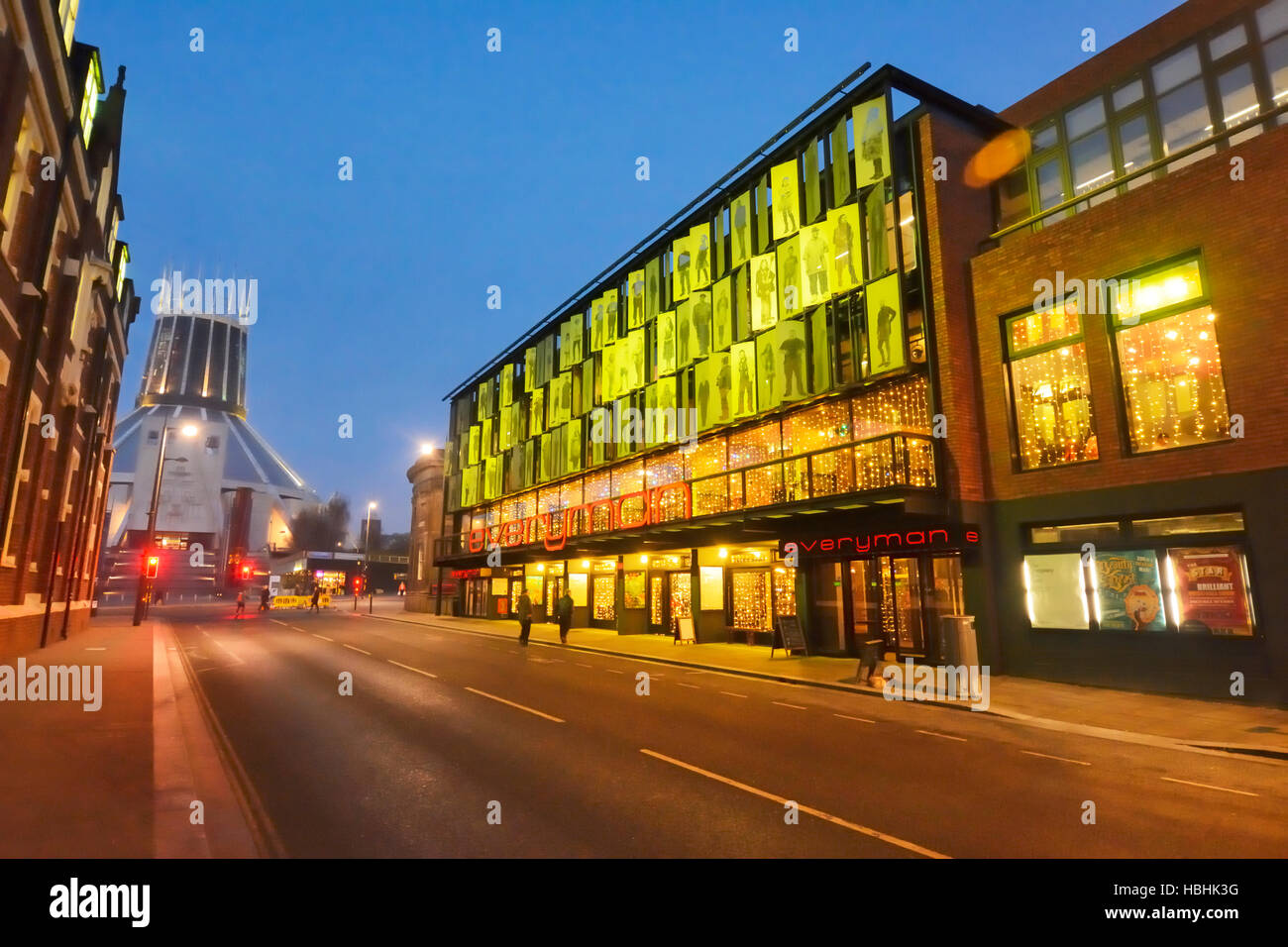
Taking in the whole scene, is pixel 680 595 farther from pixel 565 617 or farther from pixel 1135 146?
pixel 1135 146

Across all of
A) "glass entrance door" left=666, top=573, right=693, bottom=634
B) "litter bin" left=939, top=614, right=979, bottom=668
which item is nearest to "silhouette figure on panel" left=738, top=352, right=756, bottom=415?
"glass entrance door" left=666, top=573, right=693, bottom=634

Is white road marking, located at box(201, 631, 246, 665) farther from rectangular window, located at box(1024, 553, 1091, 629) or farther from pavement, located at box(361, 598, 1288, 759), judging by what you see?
rectangular window, located at box(1024, 553, 1091, 629)

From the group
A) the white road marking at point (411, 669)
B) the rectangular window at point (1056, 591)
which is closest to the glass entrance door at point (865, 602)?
the rectangular window at point (1056, 591)

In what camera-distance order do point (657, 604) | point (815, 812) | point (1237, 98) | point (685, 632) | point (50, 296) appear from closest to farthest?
point (815, 812)
point (1237, 98)
point (50, 296)
point (685, 632)
point (657, 604)

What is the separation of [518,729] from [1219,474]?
1366cm

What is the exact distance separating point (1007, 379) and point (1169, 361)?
3.28 m

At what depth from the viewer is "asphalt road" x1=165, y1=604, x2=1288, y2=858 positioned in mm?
5285

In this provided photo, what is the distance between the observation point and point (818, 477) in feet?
59.7

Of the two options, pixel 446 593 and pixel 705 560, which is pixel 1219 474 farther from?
pixel 446 593

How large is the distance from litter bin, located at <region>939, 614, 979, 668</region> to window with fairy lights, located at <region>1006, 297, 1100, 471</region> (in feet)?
14.1

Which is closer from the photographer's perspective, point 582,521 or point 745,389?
point 745,389

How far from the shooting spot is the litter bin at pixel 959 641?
46.0ft

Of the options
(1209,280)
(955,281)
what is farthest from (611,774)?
(955,281)
